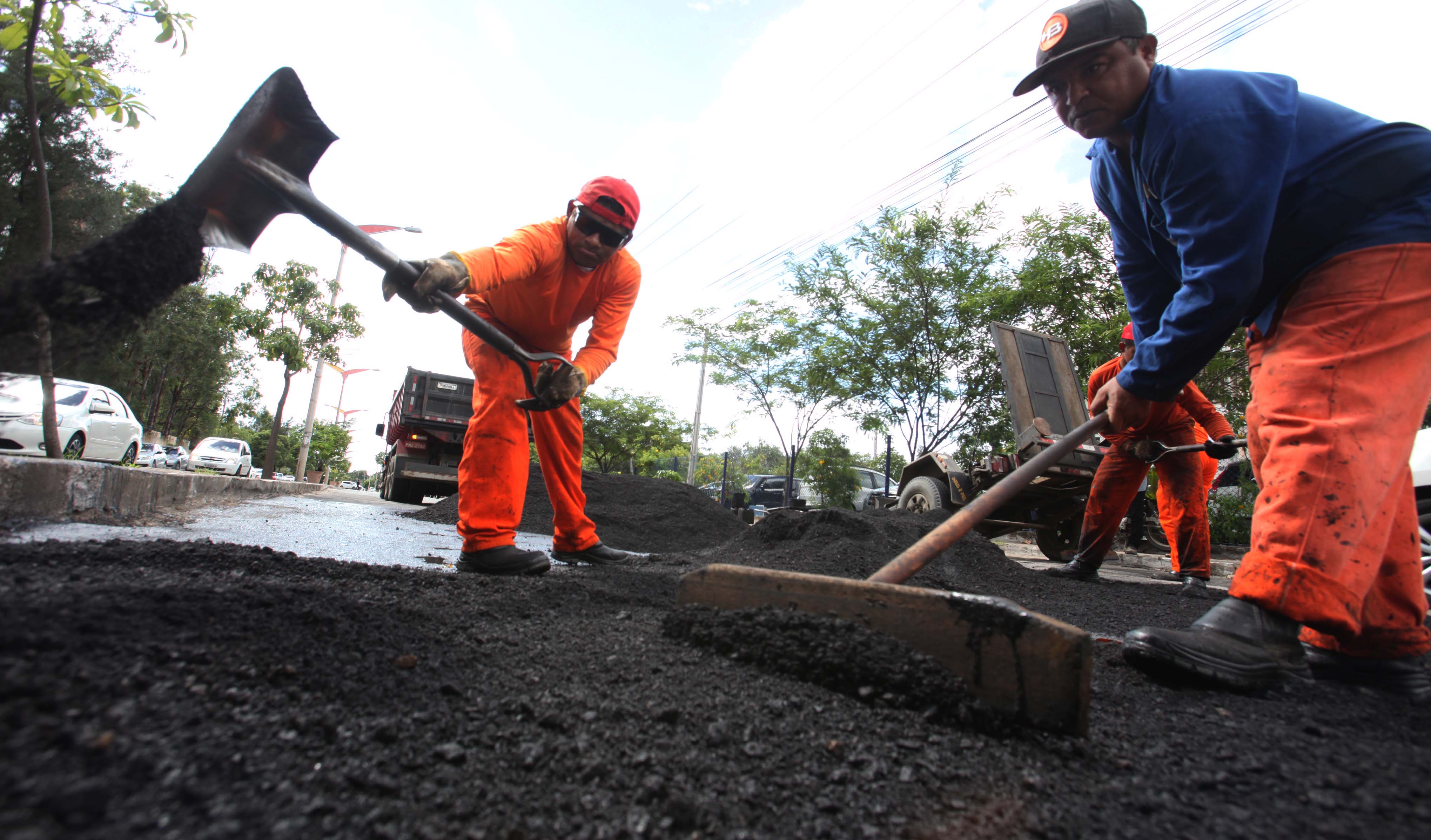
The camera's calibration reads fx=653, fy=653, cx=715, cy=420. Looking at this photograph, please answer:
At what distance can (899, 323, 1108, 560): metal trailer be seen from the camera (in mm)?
5738

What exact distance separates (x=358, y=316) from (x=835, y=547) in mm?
19697

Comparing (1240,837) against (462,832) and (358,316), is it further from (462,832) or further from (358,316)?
(358,316)

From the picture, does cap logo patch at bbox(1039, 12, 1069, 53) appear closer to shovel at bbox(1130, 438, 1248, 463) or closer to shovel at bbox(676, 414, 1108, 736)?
shovel at bbox(676, 414, 1108, 736)

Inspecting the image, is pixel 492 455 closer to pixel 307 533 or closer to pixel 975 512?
pixel 975 512

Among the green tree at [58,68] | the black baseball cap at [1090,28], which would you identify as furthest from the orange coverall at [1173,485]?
the green tree at [58,68]

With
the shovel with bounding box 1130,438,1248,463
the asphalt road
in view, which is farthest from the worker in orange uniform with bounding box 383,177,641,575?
the shovel with bounding box 1130,438,1248,463

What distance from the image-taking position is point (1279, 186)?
4.92 feet

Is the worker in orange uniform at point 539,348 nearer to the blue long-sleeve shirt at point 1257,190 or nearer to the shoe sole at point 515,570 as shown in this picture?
the shoe sole at point 515,570

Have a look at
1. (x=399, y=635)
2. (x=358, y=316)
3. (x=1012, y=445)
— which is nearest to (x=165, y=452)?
(x=358, y=316)

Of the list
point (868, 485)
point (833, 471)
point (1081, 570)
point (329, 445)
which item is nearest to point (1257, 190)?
point (1081, 570)

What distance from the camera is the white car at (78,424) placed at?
7.86m

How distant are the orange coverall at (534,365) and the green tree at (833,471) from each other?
11.2 m

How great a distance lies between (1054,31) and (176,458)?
27.5 meters

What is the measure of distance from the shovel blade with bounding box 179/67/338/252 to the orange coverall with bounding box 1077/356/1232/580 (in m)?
4.23
